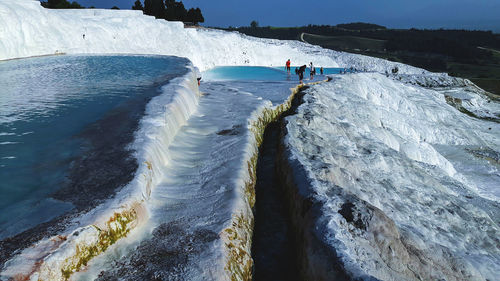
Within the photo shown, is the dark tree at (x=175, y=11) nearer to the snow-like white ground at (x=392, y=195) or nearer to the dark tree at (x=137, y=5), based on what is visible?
the dark tree at (x=137, y=5)

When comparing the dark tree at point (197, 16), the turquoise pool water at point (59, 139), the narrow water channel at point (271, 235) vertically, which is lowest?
the narrow water channel at point (271, 235)

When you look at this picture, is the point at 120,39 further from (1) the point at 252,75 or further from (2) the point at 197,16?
(2) the point at 197,16

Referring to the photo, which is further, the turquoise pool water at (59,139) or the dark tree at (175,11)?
the dark tree at (175,11)

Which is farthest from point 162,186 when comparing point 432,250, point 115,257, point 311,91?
point 311,91

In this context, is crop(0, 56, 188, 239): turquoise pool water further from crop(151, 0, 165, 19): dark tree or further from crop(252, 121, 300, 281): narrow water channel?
crop(151, 0, 165, 19): dark tree

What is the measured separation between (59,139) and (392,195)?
8.34 meters

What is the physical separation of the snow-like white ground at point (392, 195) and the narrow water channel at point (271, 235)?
0.92 meters

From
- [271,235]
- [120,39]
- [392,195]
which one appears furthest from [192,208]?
[120,39]

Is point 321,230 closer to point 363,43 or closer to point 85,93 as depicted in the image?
point 85,93

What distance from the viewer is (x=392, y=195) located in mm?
7996

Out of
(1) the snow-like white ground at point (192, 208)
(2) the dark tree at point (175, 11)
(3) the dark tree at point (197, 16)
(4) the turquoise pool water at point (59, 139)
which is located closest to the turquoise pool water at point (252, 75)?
(4) the turquoise pool water at point (59, 139)

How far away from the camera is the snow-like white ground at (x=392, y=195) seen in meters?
4.68

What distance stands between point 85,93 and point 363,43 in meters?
110

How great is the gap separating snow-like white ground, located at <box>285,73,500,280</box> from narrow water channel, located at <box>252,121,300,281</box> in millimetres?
924
